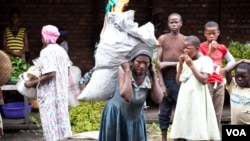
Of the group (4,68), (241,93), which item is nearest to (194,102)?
(241,93)

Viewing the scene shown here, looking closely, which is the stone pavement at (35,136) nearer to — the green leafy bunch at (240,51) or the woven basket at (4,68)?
the green leafy bunch at (240,51)

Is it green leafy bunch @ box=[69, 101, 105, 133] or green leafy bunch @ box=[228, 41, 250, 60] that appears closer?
green leafy bunch @ box=[69, 101, 105, 133]

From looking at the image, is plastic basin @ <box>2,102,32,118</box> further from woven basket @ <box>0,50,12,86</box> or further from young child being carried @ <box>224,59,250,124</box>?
young child being carried @ <box>224,59,250,124</box>

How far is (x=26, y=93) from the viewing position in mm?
6395

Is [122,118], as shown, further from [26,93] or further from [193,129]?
[26,93]

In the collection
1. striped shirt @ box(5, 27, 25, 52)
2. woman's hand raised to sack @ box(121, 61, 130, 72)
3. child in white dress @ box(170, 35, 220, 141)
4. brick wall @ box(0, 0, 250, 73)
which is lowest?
child in white dress @ box(170, 35, 220, 141)

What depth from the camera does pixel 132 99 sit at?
443 cm

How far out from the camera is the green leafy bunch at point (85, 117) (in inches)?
310

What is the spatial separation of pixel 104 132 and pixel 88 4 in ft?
18.6

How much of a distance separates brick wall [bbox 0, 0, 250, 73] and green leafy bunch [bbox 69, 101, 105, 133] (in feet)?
5.72

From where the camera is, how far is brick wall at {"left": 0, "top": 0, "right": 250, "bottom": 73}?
9.88 metres

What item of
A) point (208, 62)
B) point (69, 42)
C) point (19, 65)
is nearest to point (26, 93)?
point (19, 65)

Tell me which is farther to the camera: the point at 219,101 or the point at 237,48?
the point at 237,48

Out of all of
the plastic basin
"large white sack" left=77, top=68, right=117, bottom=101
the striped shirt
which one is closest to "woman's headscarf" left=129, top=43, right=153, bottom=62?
"large white sack" left=77, top=68, right=117, bottom=101
